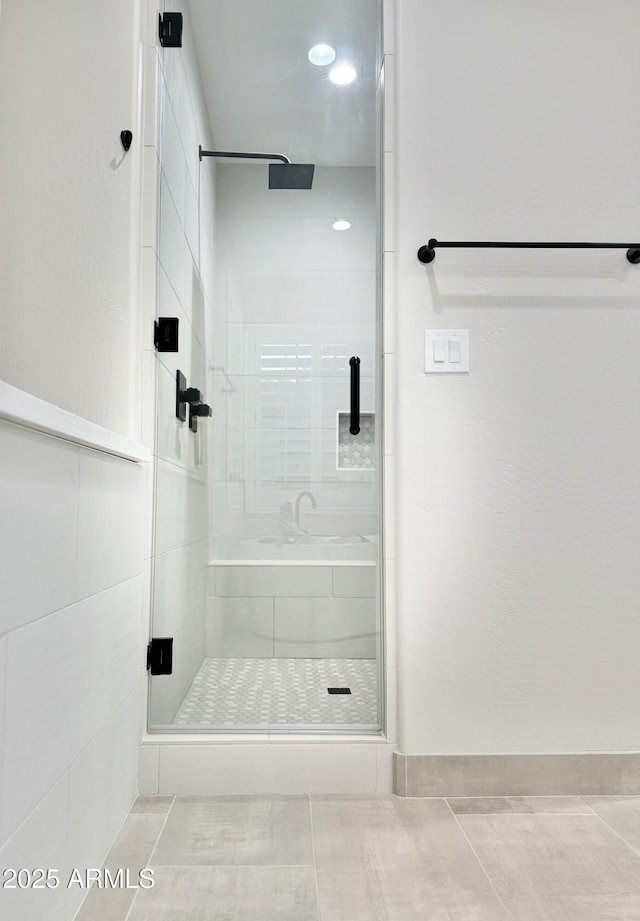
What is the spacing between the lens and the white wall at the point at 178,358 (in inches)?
71.4

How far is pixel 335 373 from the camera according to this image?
1848 millimetres

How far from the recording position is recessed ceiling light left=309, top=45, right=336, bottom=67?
189 centimetres

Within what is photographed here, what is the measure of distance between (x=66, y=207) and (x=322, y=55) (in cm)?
99

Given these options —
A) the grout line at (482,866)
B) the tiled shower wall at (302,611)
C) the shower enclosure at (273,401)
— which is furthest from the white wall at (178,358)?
the grout line at (482,866)

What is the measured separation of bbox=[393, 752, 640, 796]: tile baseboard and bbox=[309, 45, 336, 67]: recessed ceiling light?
6.17ft

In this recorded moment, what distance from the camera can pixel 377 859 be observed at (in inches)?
55.0

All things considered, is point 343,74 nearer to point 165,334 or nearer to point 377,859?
point 165,334

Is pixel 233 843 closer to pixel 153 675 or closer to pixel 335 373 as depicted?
pixel 153 675

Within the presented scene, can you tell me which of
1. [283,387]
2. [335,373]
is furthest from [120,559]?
[335,373]

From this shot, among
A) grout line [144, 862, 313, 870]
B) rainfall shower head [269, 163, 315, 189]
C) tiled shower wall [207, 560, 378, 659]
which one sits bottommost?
grout line [144, 862, 313, 870]

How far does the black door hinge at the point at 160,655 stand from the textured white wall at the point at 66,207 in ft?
1.84

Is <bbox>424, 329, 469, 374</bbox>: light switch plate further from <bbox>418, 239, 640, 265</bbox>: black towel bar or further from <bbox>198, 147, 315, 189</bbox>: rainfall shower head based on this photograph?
<bbox>198, 147, 315, 189</bbox>: rainfall shower head

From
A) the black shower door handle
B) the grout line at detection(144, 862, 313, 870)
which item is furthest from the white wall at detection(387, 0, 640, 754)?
the grout line at detection(144, 862, 313, 870)

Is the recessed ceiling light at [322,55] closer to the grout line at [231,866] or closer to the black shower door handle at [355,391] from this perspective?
the black shower door handle at [355,391]
